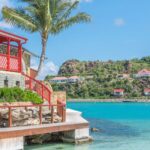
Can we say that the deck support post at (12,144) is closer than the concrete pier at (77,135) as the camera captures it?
Yes

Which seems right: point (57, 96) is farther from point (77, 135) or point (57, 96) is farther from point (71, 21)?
point (71, 21)

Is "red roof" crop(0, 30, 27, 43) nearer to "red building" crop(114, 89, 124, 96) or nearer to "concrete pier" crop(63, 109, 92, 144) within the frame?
"concrete pier" crop(63, 109, 92, 144)

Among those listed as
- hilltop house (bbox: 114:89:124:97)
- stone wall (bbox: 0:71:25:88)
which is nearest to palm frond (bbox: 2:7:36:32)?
stone wall (bbox: 0:71:25:88)

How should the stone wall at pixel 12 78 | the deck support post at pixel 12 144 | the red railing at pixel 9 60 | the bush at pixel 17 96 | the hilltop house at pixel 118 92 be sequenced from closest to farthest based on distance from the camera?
the deck support post at pixel 12 144 → the bush at pixel 17 96 → the stone wall at pixel 12 78 → the red railing at pixel 9 60 → the hilltop house at pixel 118 92

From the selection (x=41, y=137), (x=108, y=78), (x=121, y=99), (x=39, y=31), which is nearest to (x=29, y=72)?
(x=39, y=31)

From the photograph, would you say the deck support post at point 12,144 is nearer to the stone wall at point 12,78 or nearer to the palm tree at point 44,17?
the stone wall at point 12,78

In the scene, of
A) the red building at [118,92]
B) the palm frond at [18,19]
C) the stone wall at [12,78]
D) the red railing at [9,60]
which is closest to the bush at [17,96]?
the stone wall at [12,78]

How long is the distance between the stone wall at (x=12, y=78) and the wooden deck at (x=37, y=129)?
181 inches

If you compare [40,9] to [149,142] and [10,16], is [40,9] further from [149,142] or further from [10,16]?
[149,142]

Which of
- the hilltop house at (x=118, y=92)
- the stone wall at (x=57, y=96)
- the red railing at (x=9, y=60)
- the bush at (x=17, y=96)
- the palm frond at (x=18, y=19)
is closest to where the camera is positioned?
the bush at (x=17, y=96)

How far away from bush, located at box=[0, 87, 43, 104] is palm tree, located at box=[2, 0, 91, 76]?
816cm

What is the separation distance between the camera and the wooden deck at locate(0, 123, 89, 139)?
18.5m

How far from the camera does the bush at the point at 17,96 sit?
2236 cm

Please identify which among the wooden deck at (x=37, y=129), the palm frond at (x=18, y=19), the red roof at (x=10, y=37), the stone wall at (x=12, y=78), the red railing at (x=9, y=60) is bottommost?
the wooden deck at (x=37, y=129)
